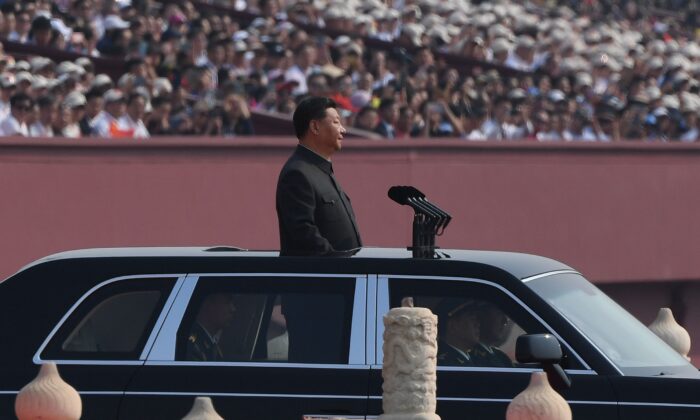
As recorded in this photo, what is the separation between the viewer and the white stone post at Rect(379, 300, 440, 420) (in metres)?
6.31

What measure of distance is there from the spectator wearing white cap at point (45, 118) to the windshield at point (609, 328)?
8.34 m

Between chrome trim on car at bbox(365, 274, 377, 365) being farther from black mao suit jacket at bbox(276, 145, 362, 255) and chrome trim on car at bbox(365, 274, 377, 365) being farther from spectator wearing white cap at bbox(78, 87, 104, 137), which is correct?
spectator wearing white cap at bbox(78, 87, 104, 137)

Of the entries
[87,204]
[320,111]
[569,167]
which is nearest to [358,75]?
[569,167]

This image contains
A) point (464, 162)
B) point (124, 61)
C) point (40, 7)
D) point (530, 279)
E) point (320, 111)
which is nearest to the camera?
point (530, 279)

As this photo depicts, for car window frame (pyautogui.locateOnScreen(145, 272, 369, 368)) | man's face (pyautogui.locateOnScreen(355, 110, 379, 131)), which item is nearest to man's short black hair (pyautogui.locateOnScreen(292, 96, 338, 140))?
car window frame (pyautogui.locateOnScreen(145, 272, 369, 368))

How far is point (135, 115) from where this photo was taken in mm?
15992

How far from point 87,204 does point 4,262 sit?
89 cm

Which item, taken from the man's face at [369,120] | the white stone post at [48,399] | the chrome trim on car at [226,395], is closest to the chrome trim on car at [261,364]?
the chrome trim on car at [226,395]

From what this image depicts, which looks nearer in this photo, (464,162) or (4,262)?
(4,262)

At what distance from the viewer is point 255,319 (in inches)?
282

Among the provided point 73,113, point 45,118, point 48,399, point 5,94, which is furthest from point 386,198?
point 48,399

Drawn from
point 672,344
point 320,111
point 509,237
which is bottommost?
point 509,237

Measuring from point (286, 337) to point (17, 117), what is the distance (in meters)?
8.67

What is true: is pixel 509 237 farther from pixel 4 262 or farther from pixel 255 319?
pixel 255 319
